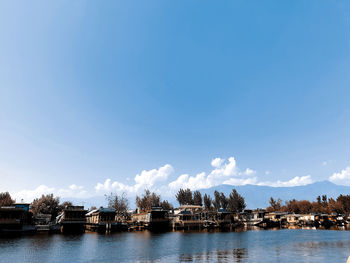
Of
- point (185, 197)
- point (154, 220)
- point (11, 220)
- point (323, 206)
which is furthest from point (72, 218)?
point (323, 206)

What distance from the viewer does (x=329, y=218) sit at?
124 meters

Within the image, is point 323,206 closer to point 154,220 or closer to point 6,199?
point 154,220

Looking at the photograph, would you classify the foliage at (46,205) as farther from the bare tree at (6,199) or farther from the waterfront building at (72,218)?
the waterfront building at (72,218)

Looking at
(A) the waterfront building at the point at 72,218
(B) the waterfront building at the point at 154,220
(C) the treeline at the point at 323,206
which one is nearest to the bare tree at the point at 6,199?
(A) the waterfront building at the point at 72,218

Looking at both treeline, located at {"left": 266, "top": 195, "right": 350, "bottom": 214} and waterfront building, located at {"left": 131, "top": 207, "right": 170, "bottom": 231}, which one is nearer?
waterfront building, located at {"left": 131, "top": 207, "right": 170, "bottom": 231}

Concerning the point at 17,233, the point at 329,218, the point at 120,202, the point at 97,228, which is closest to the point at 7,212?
the point at 17,233

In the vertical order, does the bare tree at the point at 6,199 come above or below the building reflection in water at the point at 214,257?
above

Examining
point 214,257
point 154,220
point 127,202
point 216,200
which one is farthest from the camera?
point 216,200

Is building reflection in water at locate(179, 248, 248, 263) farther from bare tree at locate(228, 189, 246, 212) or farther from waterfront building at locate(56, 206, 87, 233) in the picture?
bare tree at locate(228, 189, 246, 212)

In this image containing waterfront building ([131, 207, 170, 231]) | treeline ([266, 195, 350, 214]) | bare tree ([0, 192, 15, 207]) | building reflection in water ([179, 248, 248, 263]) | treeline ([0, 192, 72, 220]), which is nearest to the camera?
building reflection in water ([179, 248, 248, 263])

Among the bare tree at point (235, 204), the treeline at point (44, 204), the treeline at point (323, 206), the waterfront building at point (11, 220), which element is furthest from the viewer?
the bare tree at point (235, 204)

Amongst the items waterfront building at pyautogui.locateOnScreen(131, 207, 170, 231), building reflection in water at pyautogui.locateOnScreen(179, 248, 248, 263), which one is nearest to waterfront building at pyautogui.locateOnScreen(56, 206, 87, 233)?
waterfront building at pyautogui.locateOnScreen(131, 207, 170, 231)

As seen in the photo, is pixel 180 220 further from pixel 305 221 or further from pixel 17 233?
pixel 305 221

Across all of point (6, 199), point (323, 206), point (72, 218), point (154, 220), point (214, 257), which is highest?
point (6, 199)
